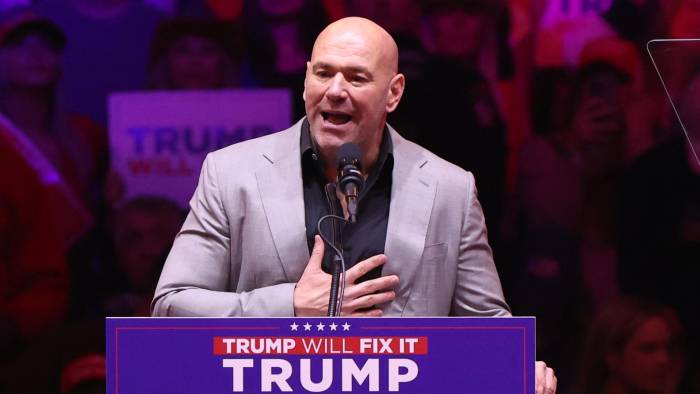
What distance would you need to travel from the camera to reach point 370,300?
228cm

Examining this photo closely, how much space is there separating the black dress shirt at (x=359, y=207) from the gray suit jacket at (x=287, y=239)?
0.09ft

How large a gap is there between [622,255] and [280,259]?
2.30 metres

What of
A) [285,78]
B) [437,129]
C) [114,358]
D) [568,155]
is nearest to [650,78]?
[568,155]

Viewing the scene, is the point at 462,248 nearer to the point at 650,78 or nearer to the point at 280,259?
the point at 280,259

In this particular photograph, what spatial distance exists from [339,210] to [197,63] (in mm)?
2190

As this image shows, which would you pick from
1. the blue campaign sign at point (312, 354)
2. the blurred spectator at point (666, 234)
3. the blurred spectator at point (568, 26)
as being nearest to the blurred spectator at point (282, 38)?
the blurred spectator at point (568, 26)

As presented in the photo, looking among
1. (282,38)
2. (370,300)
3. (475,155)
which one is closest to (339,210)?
(370,300)

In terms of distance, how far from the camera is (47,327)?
4.41 m

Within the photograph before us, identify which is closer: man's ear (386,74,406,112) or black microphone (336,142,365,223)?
black microphone (336,142,365,223)

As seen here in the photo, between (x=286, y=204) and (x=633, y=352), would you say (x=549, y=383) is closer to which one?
(x=286, y=204)

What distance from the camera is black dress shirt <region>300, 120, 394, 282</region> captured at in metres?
2.46

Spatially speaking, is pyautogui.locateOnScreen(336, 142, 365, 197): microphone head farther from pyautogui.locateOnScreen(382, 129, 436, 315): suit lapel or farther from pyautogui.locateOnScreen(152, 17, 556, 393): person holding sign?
pyautogui.locateOnScreen(382, 129, 436, 315): suit lapel

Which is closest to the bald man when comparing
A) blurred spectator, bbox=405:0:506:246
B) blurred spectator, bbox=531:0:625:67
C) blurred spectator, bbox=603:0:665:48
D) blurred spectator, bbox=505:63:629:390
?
blurred spectator, bbox=405:0:506:246

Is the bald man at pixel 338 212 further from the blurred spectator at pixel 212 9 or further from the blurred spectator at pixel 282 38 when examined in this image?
the blurred spectator at pixel 212 9
